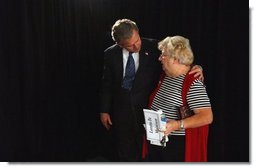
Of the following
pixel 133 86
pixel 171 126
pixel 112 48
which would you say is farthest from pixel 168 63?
pixel 112 48

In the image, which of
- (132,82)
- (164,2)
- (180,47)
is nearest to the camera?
(180,47)

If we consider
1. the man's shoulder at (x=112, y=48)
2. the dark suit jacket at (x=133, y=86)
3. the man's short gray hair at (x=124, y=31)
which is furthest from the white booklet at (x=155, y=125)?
the man's shoulder at (x=112, y=48)

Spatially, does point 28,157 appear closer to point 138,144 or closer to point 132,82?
point 138,144

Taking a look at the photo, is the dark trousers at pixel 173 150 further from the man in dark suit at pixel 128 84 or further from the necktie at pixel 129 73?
the necktie at pixel 129 73

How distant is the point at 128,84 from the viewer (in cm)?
221

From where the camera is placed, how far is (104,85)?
2.33m

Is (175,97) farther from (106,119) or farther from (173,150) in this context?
(106,119)

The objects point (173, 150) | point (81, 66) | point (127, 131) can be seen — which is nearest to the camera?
point (173, 150)

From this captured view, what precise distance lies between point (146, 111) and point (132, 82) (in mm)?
438

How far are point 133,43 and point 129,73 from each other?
0.21 metres

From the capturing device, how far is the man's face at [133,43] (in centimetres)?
207

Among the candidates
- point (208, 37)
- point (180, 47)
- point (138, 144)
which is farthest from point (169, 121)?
point (208, 37)

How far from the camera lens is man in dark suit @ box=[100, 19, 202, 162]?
2.12 metres

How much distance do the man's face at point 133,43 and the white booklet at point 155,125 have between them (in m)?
0.48
